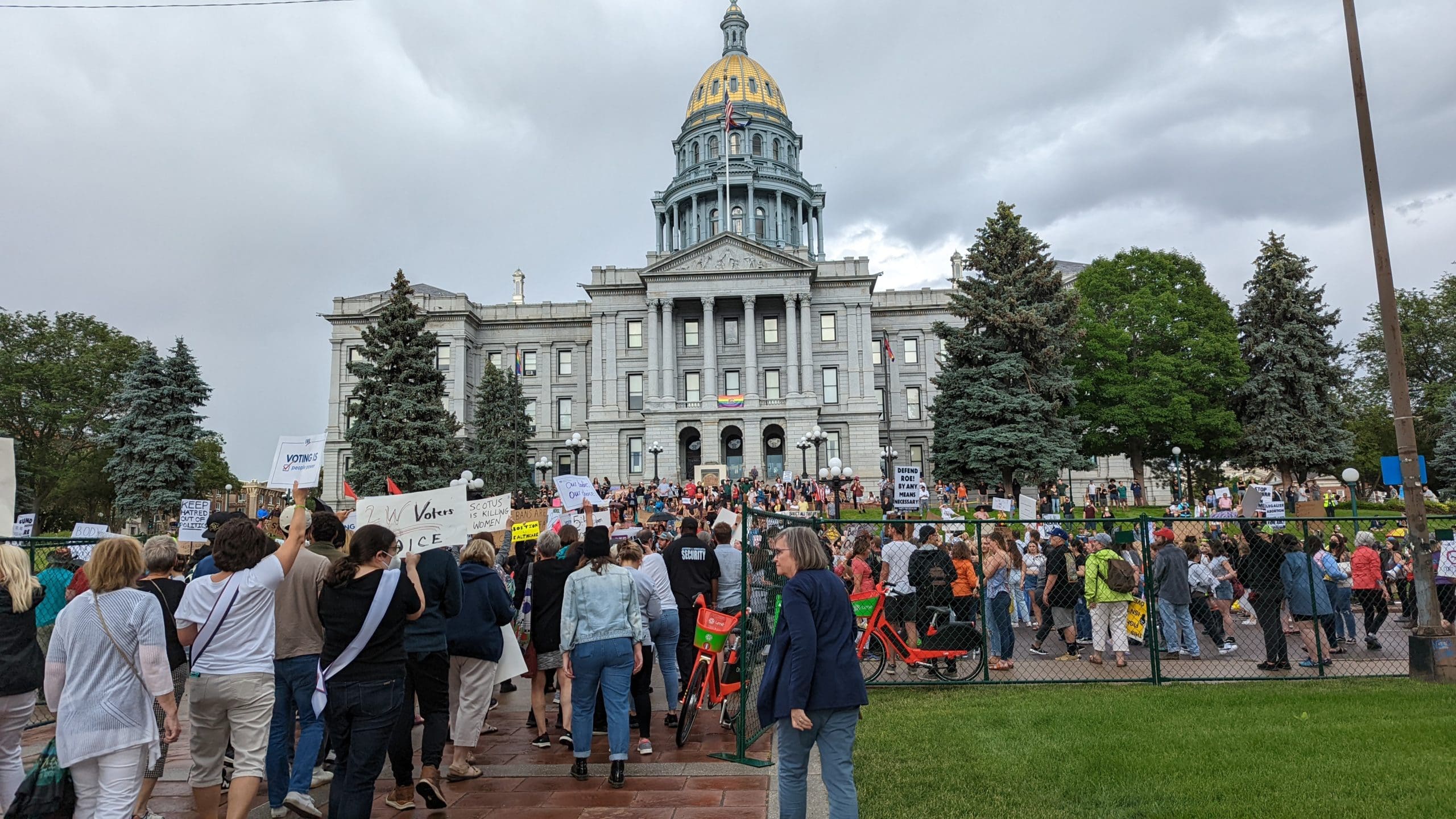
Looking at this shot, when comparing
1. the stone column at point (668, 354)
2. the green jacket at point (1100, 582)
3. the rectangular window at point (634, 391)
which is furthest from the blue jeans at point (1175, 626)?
the rectangular window at point (634, 391)

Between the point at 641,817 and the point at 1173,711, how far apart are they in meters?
5.59

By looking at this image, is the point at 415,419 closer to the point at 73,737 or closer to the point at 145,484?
the point at 145,484

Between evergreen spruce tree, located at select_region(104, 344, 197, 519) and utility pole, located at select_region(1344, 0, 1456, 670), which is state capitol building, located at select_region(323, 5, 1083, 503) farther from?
utility pole, located at select_region(1344, 0, 1456, 670)

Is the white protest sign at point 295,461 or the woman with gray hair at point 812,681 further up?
the white protest sign at point 295,461

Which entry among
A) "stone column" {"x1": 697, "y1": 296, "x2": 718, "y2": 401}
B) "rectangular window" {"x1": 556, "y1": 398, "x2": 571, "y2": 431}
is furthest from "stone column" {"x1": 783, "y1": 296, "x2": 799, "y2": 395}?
"rectangular window" {"x1": 556, "y1": 398, "x2": 571, "y2": 431}

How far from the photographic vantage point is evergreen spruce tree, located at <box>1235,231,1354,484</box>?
4197 centimetres

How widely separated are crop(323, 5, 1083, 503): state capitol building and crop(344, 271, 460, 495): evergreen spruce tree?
18065 mm

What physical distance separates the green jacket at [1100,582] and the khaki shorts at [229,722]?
9.77 meters

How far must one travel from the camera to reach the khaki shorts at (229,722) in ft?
17.8

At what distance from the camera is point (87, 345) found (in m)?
53.0

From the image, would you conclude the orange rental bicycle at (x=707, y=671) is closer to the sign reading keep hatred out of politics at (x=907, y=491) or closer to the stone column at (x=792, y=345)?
the sign reading keep hatred out of politics at (x=907, y=491)

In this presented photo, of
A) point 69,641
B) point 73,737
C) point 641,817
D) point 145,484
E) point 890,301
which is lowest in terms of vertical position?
point 641,817

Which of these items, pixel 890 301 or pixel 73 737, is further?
pixel 890 301

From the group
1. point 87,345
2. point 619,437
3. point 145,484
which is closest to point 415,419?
point 145,484
